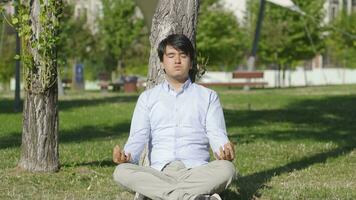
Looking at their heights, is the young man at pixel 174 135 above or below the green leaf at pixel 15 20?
below

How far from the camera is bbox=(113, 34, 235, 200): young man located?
5.55m

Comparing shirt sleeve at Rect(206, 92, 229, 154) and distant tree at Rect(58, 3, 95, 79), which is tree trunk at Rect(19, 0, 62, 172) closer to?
shirt sleeve at Rect(206, 92, 229, 154)

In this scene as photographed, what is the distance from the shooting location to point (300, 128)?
1496cm

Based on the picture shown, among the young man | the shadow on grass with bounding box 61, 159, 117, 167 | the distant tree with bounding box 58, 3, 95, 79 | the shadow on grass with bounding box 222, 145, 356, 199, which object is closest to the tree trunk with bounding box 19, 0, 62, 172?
the shadow on grass with bounding box 61, 159, 117, 167

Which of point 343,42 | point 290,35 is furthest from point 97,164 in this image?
point 343,42

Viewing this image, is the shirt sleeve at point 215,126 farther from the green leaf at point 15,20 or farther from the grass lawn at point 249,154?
the green leaf at point 15,20

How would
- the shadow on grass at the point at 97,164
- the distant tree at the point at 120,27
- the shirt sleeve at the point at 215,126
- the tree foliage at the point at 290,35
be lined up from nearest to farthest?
the shirt sleeve at the point at 215,126
the shadow on grass at the point at 97,164
the tree foliage at the point at 290,35
the distant tree at the point at 120,27

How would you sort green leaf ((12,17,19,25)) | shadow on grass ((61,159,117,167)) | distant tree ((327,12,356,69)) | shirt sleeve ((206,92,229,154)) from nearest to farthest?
shirt sleeve ((206,92,229,154))
green leaf ((12,17,19,25))
shadow on grass ((61,159,117,167))
distant tree ((327,12,356,69))

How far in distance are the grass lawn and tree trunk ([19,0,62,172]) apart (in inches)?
10.1

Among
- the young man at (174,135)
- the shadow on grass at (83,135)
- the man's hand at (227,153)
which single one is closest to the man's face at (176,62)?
Result: the young man at (174,135)

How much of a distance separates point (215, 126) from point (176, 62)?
21.4 inches

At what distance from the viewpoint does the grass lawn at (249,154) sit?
7.25 metres

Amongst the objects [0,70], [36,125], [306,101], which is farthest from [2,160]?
[0,70]

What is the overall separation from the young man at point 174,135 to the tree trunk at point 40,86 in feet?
8.33
